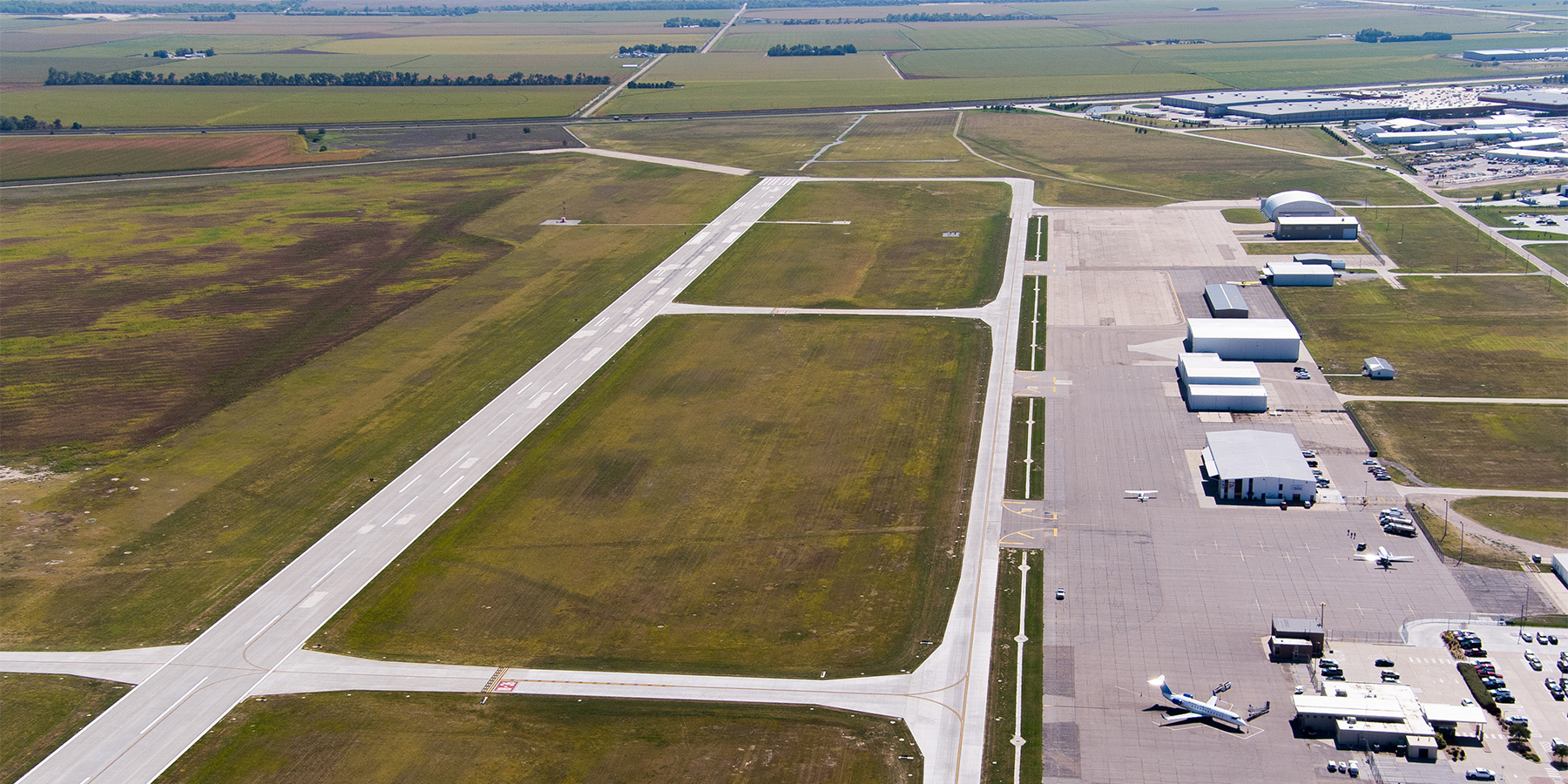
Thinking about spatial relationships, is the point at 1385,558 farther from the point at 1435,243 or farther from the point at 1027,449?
the point at 1435,243

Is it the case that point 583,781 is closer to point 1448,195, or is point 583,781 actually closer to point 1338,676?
point 1338,676

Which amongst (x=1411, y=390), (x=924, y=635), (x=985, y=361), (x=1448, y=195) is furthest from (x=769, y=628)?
(x=1448, y=195)

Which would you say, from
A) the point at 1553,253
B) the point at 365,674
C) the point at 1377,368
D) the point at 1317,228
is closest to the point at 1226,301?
the point at 1377,368

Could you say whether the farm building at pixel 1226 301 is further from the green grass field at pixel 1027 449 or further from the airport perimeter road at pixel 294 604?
the airport perimeter road at pixel 294 604

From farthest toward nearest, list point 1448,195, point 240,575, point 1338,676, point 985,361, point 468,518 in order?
1. point 1448,195
2. point 985,361
3. point 468,518
4. point 240,575
5. point 1338,676

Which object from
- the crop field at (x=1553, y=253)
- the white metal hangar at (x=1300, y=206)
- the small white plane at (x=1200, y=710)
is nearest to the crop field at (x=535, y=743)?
the small white plane at (x=1200, y=710)

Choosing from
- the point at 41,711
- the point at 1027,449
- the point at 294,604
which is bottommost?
the point at 41,711

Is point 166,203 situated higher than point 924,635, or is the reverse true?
point 166,203
